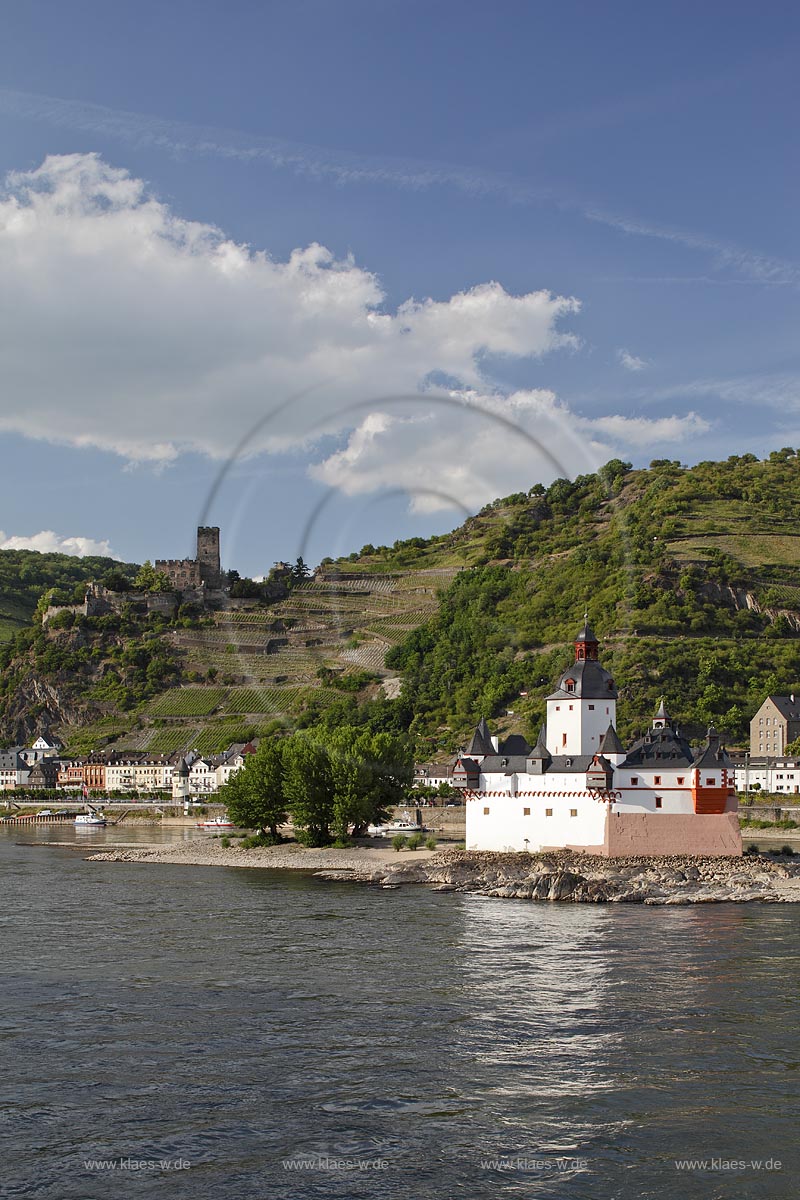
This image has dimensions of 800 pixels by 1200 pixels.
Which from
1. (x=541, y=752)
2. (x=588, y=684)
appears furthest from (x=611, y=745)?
(x=541, y=752)

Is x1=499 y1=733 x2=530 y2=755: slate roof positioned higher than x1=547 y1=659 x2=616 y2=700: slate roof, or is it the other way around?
x1=547 y1=659 x2=616 y2=700: slate roof

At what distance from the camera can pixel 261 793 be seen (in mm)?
79000

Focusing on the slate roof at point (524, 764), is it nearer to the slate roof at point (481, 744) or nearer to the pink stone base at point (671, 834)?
the slate roof at point (481, 744)

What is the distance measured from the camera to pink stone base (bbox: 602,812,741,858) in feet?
197

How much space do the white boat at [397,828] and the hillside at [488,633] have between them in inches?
930

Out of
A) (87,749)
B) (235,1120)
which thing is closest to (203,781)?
(87,749)

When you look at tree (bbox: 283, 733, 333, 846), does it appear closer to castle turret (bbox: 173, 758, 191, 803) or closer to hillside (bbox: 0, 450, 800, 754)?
hillside (bbox: 0, 450, 800, 754)

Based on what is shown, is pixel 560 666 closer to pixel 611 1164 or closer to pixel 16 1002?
pixel 16 1002

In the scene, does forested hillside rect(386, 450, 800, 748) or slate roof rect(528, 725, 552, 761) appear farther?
forested hillside rect(386, 450, 800, 748)

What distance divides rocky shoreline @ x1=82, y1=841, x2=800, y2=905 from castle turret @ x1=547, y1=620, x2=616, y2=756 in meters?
5.89

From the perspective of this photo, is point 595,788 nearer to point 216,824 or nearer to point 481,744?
point 481,744

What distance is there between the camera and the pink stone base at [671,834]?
59938 millimetres

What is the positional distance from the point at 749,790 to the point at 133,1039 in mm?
83164

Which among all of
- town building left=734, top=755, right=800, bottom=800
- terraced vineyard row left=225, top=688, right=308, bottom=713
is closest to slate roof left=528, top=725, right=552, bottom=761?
town building left=734, top=755, right=800, bottom=800
